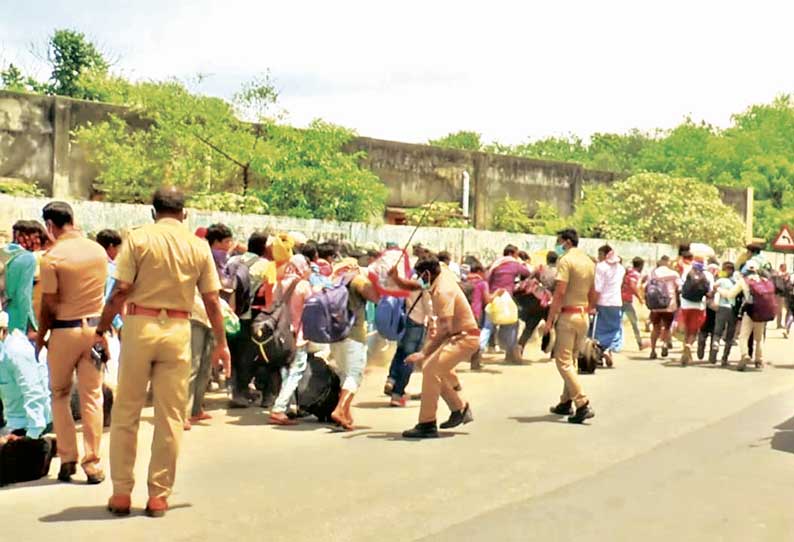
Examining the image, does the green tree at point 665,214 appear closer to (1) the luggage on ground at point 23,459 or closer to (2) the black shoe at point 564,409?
(2) the black shoe at point 564,409

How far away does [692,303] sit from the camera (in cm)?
1841

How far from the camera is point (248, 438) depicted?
10508 millimetres

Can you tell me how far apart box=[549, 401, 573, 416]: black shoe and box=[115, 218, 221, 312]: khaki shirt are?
583 centimetres

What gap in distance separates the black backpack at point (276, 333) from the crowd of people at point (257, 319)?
0.07 ft

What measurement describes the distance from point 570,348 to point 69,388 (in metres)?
5.58

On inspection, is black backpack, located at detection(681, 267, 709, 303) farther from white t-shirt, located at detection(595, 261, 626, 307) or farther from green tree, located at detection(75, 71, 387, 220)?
green tree, located at detection(75, 71, 387, 220)

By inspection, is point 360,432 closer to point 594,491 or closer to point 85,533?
point 594,491

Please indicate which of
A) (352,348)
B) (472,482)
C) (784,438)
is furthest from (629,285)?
(472,482)

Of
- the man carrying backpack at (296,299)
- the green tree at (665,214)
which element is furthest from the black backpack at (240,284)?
the green tree at (665,214)

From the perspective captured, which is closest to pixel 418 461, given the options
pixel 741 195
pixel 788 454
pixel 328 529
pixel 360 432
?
pixel 360 432

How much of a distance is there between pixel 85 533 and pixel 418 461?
130 inches

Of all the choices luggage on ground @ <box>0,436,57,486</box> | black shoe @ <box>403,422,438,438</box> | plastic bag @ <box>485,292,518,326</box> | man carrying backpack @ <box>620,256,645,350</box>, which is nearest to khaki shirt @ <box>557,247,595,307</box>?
black shoe @ <box>403,422,438,438</box>

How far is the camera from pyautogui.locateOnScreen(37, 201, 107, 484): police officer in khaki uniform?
805 centimetres

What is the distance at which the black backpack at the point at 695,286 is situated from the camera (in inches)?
717
